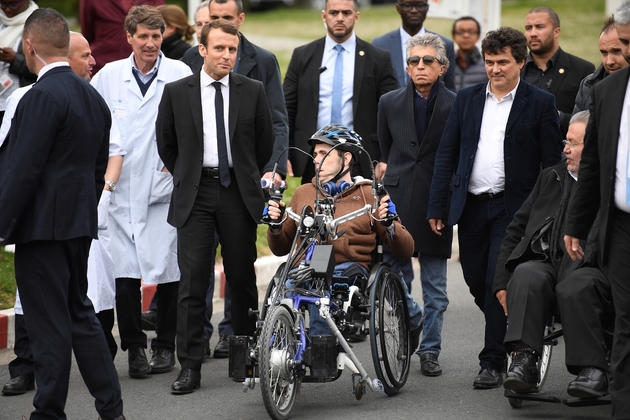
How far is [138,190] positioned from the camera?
771cm

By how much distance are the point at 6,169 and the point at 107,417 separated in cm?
144

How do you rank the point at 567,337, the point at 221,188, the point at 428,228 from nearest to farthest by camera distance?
1. the point at 567,337
2. the point at 221,188
3. the point at 428,228

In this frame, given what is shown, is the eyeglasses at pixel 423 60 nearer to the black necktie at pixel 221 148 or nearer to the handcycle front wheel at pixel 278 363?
the black necktie at pixel 221 148

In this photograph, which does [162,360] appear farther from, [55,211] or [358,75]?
[358,75]

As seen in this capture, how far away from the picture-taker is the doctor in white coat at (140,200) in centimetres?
768

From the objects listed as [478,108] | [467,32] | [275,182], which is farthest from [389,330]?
[467,32]

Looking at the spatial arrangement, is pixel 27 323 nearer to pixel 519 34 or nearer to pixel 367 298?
pixel 367 298

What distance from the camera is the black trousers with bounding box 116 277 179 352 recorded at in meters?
7.63

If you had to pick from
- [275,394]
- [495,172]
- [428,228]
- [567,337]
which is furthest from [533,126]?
[275,394]

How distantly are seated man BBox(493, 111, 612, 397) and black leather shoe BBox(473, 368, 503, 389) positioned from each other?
63 centimetres

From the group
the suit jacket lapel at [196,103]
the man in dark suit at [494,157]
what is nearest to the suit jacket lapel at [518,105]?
the man in dark suit at [494,157]

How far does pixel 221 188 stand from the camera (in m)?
7.26

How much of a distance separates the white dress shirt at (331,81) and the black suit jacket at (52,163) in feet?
10.6

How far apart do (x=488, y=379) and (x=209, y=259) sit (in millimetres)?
1939
